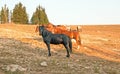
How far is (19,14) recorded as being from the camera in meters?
88.5

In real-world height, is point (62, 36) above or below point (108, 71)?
above

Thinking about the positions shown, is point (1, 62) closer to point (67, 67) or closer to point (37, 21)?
point (67, 67)

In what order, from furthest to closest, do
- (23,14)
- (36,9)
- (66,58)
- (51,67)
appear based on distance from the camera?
1. (36,9)
2. (23,14)
3. (66,58)
4. (51,67)

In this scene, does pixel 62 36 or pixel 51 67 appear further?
pixel 62 36

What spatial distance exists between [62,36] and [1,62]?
5.08 metres

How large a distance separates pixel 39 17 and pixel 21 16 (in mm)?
6374

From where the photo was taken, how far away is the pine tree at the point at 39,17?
94.3 meters

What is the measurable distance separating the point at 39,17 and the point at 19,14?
293 inches

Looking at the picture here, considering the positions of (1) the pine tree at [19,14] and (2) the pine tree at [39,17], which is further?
(2) the pine tree at [39,17]

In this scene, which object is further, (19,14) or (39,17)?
(39,17)

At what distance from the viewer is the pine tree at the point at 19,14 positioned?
3497 inches

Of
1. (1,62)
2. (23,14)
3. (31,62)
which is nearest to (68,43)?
(31,62)

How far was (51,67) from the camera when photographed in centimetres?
1870

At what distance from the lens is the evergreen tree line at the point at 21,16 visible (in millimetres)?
89188
